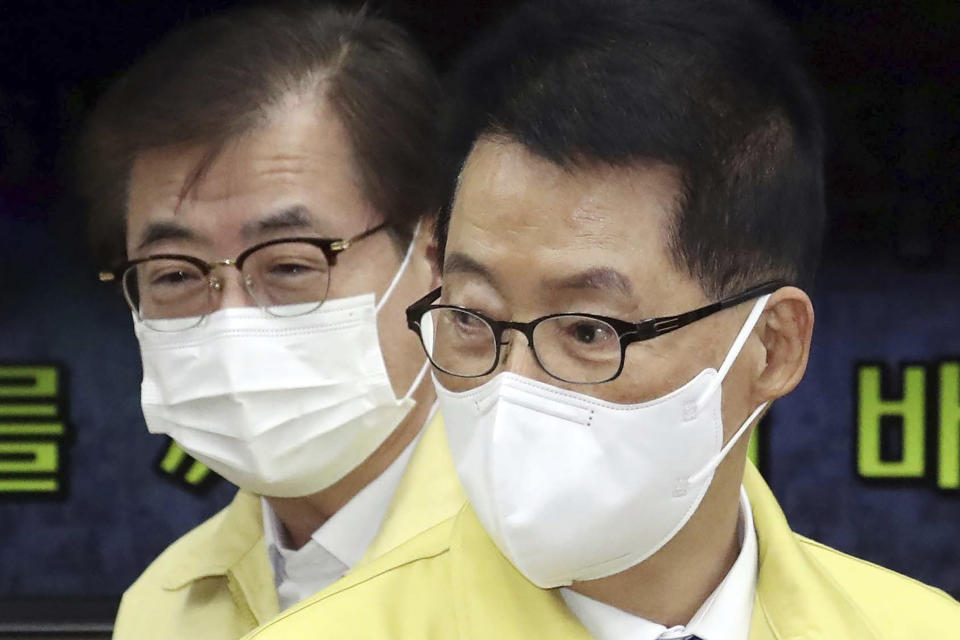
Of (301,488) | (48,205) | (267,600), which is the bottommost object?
(267,600)

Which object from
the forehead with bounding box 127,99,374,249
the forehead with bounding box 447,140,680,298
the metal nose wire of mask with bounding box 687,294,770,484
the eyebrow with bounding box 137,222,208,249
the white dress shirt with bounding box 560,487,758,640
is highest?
the forehead with bounding box 127,99,374,249

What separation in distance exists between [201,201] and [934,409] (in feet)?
8.18

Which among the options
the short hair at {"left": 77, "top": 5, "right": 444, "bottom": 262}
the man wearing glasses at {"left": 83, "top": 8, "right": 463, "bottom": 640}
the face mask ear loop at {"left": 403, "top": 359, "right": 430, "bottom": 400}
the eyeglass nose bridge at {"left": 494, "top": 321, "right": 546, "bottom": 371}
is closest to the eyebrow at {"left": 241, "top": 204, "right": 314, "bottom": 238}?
the man wearing glasses at {"left": 83, "top": 8, "right": 463, "bottom": 640}

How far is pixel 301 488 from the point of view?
2.83 metres

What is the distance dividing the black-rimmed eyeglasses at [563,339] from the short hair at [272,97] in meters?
0.80

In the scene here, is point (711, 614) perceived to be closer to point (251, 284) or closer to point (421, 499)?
point (421, 499)

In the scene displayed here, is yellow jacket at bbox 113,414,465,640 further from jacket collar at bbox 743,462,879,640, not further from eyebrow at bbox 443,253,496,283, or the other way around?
eyebrow at bbox 443,253,496,283

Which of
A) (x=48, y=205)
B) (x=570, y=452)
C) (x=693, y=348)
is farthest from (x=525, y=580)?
(x=48, y=205)

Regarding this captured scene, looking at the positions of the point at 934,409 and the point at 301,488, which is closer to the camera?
the point at 301,488

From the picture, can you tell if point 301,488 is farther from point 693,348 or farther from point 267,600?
point 693,348

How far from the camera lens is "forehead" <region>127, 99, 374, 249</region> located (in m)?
2.74

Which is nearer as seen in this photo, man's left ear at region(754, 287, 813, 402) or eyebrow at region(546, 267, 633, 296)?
eyebrow at region(546, 267, 633, 296)

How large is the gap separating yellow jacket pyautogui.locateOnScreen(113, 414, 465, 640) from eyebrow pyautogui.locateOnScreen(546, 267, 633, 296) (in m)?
0.71

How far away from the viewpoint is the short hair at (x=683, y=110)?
1.99 meters
